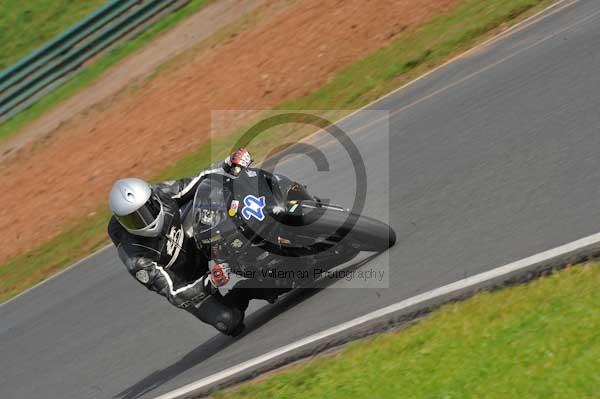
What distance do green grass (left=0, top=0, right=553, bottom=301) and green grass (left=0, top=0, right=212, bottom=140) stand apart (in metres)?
8.01

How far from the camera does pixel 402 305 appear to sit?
6984mm

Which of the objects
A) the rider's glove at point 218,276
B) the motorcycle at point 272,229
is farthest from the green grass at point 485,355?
the motorcycle at point 272,229

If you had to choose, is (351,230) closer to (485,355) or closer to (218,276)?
(218,276)

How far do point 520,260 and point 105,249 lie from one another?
7687 millimetres

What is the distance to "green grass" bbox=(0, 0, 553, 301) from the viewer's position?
13.2 metres

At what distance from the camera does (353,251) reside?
26.2 feet

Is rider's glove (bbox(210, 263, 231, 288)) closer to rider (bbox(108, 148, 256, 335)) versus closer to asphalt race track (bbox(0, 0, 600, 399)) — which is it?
rider (bbox(108, 148, 256, 335))

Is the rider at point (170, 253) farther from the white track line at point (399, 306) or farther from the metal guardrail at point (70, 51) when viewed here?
the metal guardrail at point (70, 51)

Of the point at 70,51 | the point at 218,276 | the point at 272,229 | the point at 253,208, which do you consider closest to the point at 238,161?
the point at 253,208

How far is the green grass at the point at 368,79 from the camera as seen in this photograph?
1320cm

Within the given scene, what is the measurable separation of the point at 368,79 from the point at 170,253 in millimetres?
7077

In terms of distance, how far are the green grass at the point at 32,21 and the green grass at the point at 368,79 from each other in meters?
11.1

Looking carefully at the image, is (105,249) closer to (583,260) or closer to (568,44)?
(568,44)

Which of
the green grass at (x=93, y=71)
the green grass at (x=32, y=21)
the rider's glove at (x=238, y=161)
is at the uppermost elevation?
the green grass at (x=32, y=21)
